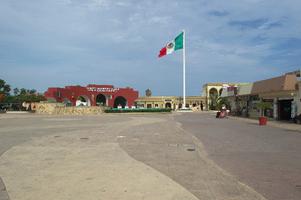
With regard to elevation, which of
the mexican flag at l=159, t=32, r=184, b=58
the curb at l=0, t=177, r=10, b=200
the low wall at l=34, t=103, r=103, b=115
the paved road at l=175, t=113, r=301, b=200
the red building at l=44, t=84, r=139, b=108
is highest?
the mexican flag at l=159, t=32, r=184, b=58

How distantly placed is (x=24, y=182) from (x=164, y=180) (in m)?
3.05

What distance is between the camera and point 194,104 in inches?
4003

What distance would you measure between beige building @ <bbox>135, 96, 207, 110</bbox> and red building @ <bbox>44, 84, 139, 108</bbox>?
10.5m

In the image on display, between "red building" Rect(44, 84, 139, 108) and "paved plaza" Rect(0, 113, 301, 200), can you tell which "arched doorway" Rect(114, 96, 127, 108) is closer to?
"red building" Rect(44, 84, 139, 108)

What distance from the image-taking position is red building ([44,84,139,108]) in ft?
255

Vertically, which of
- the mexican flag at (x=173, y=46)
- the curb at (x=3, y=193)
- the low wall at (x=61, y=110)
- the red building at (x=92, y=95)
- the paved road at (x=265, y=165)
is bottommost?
the paved road at (x=265, y=165)

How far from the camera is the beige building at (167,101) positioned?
335 feet

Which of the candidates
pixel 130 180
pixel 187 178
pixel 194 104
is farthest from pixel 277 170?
pixel 194 104

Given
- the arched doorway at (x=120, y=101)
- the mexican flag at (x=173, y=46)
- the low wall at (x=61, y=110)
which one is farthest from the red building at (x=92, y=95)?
the mexican flag at (x=173, y=46)

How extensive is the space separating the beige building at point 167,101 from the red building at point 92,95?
414 inches

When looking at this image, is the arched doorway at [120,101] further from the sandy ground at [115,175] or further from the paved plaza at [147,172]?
the sandy ground at [115,175]

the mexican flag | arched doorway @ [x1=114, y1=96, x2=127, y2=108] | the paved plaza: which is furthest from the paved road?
arched doorway @ [x1=114, y1=96, x2=127, y2=108]

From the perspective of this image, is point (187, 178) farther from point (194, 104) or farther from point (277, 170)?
point (194, 104)

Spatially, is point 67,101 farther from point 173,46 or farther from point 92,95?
point 173,46
